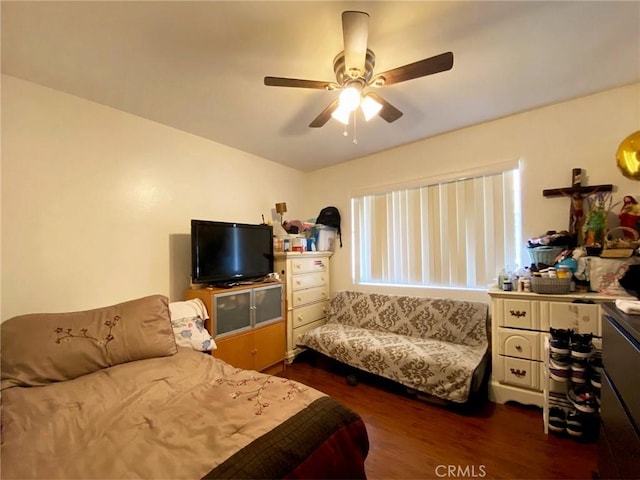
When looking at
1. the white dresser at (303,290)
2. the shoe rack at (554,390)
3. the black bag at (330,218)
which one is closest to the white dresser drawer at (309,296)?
the white dresser at (303,290)

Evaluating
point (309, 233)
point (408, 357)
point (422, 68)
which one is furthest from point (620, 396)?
point (309, 233)

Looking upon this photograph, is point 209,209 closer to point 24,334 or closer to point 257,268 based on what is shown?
point 257,268

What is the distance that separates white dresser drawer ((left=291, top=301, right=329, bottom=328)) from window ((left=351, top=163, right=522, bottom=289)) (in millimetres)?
563

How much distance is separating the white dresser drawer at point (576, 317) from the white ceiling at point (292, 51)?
163 cm

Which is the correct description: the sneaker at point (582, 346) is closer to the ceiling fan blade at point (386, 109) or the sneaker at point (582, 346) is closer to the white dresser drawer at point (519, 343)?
the white dresser drawer at point (519, 343)

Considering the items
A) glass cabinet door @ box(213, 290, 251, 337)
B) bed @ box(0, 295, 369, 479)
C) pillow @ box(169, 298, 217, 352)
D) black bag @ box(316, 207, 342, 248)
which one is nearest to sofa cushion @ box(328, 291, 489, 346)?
black bag @ box(316, 207, 342, 248)

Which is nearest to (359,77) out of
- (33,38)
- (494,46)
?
(494,46)

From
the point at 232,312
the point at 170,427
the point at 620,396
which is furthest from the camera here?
the point at 232,312

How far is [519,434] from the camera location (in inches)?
71.0

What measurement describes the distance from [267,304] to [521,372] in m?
2.27

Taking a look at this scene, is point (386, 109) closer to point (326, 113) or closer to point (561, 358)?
point (326, 113)

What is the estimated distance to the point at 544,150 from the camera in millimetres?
2342

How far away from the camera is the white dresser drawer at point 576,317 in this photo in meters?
1.86

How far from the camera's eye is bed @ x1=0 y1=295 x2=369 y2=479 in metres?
0.91
